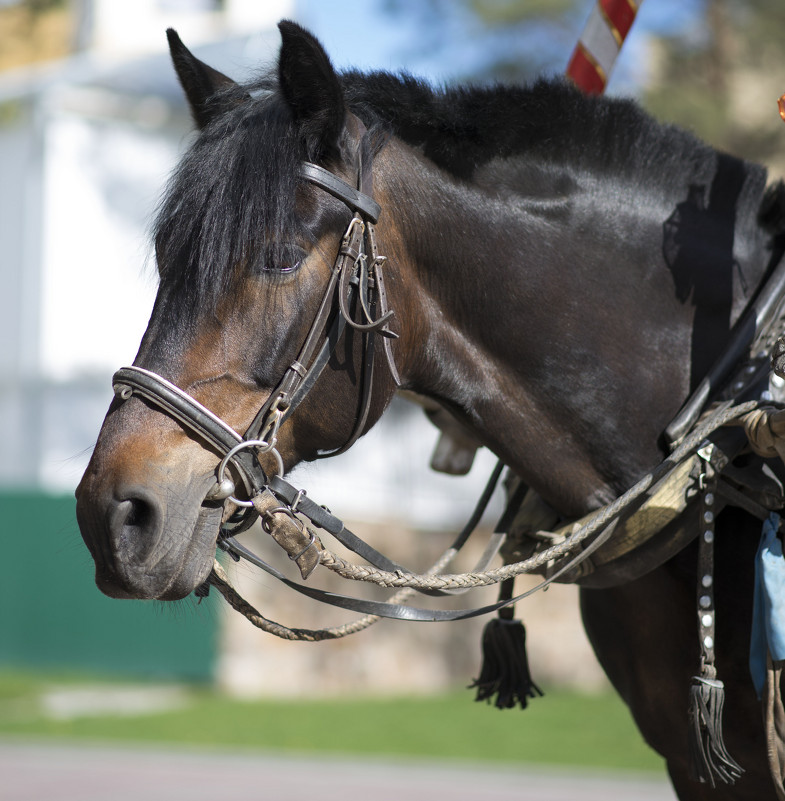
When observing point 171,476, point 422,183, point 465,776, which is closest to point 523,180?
point 422,183

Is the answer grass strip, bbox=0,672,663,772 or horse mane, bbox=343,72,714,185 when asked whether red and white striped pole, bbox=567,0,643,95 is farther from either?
grass strip, bbox=0,672,663,772

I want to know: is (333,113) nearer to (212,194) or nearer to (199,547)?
(212,194)

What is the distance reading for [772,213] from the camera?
8.50 ft

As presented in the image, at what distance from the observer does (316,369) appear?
83.5 inches

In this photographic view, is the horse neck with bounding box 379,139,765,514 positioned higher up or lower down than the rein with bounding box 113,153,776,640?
higher up

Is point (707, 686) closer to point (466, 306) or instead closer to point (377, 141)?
point (466, 306)

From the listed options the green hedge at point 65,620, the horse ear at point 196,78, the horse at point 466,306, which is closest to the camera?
the horse at point 466,306

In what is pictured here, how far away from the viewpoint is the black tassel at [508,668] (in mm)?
2834

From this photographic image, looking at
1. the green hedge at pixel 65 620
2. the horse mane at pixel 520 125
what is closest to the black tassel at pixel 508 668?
the horse mane at pixel 520 125

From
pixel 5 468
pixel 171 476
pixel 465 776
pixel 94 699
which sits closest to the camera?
pixel 171 476

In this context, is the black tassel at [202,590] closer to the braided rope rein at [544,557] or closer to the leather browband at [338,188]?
the braided rope rein at [544,557]

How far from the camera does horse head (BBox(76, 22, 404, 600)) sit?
1.97m

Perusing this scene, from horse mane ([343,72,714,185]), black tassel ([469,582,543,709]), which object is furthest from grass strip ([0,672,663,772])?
horse mane ([343,72,714,185])

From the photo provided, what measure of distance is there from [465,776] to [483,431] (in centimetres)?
517
